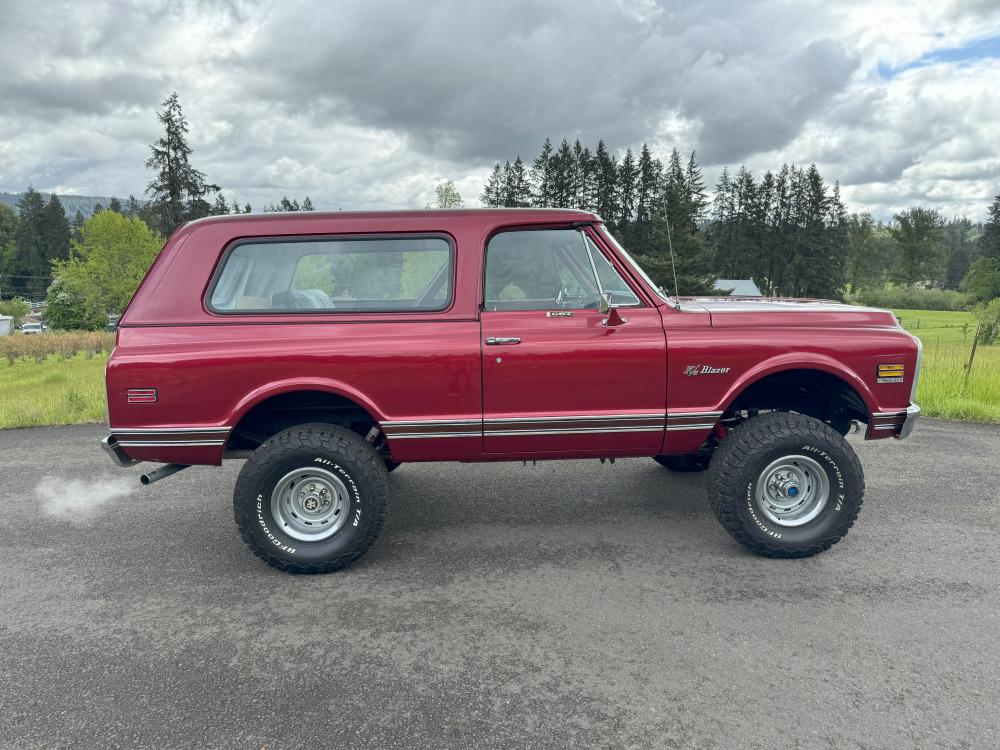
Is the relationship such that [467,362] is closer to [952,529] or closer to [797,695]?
[797,695]

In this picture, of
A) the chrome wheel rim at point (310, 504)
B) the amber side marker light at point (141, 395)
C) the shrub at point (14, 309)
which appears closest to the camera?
the amber side marker light at point (141, 395)

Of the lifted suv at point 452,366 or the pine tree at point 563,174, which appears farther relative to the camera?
the pine tree at point 563,174

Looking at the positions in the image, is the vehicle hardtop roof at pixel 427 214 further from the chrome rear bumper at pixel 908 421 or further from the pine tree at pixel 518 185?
the pine tree at pixel 518 185

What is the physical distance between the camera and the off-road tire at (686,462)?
207 inches

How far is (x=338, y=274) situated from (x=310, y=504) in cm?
139

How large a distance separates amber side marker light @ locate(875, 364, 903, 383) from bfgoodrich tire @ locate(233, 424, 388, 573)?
3.00m

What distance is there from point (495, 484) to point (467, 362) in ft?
6.28

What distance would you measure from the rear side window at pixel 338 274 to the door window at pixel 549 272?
31 cm

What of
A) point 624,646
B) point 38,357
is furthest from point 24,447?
point 38,357

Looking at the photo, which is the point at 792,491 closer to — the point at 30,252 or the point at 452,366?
the point at 452,366

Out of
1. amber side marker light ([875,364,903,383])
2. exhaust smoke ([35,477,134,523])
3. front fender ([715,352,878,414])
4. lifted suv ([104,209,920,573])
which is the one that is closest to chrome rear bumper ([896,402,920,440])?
lifted suv ([104,209,920,573])

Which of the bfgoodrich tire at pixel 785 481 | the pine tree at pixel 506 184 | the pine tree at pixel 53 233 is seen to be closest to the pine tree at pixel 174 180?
the pine tree at pixel 506 184

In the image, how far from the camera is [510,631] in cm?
304

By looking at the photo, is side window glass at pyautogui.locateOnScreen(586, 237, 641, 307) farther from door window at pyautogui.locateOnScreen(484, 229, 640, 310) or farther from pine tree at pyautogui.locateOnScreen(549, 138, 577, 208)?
pine tree at pyautogui.locateOnScreen(549, 138, 577, 208)
